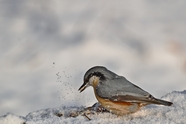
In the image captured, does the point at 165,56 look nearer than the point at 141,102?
No

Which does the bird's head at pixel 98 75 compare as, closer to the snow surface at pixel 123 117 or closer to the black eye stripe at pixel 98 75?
the black eye stripe at pixel 98 75

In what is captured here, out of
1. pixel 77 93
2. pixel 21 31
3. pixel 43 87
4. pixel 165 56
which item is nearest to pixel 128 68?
pixel 165 56

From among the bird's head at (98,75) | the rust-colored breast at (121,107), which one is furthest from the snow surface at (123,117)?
the bird's head at (98,75)

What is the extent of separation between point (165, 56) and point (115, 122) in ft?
9.61

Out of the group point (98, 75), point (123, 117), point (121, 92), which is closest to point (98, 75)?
point (98, 75)

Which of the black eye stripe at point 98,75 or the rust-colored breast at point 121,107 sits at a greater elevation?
the black eye stripe at point 98,75

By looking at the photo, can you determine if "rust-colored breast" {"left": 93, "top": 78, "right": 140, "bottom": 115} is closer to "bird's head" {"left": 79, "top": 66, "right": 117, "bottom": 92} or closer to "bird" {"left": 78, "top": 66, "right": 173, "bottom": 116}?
"bird" {"left": 78, "top": 66, "right": 173, "bottom": 116}

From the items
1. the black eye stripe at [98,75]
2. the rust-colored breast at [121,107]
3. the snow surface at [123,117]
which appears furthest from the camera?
the black eye stripe at [98,75]

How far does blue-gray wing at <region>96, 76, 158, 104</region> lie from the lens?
10.4 ft

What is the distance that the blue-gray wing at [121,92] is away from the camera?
10.4 feet

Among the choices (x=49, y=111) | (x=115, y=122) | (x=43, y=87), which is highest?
(x=43, y=87)

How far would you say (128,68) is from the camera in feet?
18.6

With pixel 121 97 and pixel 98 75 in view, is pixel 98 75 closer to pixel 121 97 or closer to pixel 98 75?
pixel 98 75

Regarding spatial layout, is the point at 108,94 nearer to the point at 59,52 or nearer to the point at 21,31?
the point at 59,52
